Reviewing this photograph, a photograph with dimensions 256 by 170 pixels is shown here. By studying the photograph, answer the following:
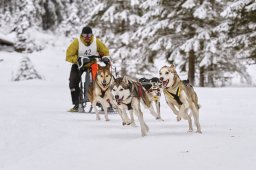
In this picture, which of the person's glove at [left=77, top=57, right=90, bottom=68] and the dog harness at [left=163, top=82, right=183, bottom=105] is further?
the person's glove at [left=77, top=57, right=90, bottom=68]

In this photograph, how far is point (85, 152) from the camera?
5.19 meters

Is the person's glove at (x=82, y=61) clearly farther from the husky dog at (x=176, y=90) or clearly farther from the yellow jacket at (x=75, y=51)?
the husky dog at (x=176, y=90)

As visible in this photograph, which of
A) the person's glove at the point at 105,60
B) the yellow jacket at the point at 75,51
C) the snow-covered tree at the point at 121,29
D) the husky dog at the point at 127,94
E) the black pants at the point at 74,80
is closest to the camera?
the husky dog at the point at 127,94

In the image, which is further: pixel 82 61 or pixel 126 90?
pixel 82 61

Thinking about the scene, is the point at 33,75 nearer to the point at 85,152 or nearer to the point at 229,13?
the point at 229,13

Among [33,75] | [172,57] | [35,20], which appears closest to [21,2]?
[35,20]

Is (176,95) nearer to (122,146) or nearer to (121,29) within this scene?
(122,146)

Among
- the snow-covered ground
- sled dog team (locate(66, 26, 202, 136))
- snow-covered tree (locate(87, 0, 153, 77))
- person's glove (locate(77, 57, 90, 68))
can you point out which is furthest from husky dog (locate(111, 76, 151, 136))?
snow-covered tree (locate(87, 0, 153, 77))

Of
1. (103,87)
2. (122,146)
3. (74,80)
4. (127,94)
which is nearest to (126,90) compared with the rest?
(127,94)

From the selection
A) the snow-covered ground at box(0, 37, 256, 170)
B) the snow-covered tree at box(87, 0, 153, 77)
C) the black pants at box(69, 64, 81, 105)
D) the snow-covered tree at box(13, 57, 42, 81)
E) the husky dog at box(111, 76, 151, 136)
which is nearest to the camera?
the snow-covered ground at box(0, 37, 256, 170)

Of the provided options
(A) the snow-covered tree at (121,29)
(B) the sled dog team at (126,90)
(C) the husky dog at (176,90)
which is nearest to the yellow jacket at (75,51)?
(B) the sled dog team at (126,90)

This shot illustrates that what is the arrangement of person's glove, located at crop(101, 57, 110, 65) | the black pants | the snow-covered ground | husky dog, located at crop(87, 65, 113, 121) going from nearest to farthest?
the snow-covered ground
husky dog, located at crop(87, 65, 113, 121)
person's glove, located at crop(101, 57, 110, 65)
the black pants

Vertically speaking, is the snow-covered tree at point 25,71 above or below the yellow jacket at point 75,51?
below

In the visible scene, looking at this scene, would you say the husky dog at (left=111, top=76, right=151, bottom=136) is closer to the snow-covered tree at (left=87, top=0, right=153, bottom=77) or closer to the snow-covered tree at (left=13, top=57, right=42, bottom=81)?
the snow-covered tree at (left=87, top=0, right=153, bottom=77)
